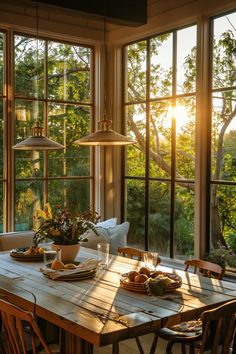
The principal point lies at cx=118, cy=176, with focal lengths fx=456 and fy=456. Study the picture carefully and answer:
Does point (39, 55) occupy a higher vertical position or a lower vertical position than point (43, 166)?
higher

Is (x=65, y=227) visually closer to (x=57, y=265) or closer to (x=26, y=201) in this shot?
(x=57, y=265)

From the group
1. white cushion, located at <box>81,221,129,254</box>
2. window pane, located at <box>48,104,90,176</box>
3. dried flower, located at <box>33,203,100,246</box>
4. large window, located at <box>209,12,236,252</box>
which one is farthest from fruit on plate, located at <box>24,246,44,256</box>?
large window, located at <box>209,12,236,252</box>

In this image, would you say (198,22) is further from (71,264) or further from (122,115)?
(71,264)

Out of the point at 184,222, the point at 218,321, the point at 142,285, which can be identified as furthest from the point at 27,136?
the point at 218,321

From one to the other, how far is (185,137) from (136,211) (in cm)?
106

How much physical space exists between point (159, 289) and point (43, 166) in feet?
8.57

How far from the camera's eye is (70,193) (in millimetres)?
5070

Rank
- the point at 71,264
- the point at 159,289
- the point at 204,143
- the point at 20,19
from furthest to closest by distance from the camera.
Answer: the point at 20,19, the point at 204,143, the point at 71,264, the point at 159,289

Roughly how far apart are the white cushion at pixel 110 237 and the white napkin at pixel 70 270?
1198mm

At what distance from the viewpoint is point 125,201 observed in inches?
205

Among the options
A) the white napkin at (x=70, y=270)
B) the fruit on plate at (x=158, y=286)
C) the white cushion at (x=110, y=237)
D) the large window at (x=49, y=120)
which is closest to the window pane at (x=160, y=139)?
the white cushion at (x=110, y=237)

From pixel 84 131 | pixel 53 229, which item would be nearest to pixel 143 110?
pixel 84 131

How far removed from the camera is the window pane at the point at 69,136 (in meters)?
4.90

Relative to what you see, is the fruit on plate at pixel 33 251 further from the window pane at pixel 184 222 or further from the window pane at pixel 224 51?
the window pane at pixel 224 51
